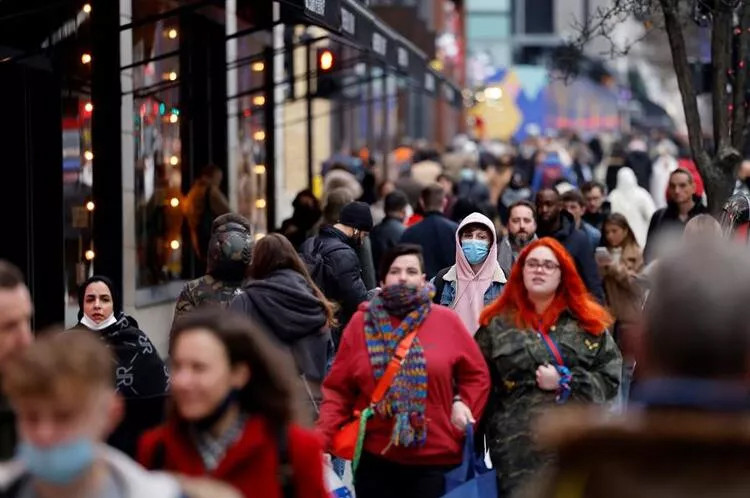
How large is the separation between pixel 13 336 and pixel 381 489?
117 inches

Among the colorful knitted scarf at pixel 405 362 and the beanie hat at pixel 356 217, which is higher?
the beanie hat at pixel 356 217

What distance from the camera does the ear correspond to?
5539 millimetres

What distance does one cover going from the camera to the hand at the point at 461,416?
829 centimetres

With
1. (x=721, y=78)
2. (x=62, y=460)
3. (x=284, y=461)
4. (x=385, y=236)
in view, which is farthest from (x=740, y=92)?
(x=62, y=460)

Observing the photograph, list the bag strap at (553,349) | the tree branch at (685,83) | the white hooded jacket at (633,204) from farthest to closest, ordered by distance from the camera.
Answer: the white hooded jacket at (633,204) < the tree branch at (685,83) < the bag strap at (553,349)

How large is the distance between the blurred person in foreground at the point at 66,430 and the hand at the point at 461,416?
3667 millimetres

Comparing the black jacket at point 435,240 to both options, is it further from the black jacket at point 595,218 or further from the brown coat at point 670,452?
the brown coat at point 670,452

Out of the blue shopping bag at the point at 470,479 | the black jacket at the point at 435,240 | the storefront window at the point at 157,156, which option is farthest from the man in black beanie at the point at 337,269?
the storefront window at the point at 157,156

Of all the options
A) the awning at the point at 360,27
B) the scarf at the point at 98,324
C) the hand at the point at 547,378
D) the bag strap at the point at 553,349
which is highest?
the awning at the point at 360,27

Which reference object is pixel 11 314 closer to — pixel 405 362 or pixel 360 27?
pixel 405 362

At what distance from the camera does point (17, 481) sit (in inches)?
186

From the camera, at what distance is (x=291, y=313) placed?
32.0 ft

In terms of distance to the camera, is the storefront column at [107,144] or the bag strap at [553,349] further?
the storefront column at [107,144]

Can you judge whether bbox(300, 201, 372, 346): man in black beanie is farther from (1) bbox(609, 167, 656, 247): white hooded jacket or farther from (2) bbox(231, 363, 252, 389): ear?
(1) bbox(609, 167, 656, 247): white hooded jacket
